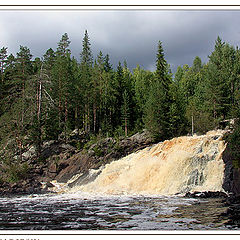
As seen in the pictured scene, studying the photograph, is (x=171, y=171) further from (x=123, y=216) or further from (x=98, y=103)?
(x=98, y=103)

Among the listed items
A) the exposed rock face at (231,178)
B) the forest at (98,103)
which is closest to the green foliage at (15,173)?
the forest at (98,103)

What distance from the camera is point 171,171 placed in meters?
20.2

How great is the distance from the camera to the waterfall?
18703 millimetres

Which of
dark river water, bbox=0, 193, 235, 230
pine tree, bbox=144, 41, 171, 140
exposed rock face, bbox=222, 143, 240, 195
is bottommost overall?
dark river water, bbox=0, 193, 235, 230

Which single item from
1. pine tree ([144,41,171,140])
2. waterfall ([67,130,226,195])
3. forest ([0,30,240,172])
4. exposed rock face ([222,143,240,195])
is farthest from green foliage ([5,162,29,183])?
exposed rock face ([222,143,240,195])

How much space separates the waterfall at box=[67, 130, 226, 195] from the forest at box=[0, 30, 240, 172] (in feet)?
13.7

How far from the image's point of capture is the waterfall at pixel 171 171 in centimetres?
1870

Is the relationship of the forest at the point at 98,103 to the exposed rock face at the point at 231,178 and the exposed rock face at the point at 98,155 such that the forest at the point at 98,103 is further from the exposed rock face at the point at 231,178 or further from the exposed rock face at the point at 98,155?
the exposed rock face at the point at 231,178

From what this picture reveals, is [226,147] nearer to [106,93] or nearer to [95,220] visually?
[95,220]

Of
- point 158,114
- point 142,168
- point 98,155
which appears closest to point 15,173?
point 98,155

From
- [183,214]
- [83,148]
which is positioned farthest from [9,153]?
[183,214]

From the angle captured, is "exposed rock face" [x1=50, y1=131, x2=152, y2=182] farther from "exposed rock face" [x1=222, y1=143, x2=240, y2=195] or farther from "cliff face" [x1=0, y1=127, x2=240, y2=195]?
"exposed rock face" [x1=222, y1=143, x2=240, y2=195]
